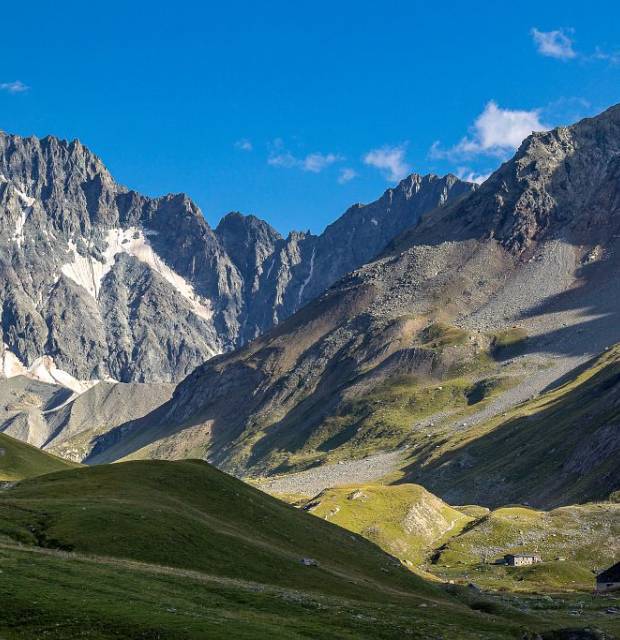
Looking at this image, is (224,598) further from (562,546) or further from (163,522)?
(562,546)

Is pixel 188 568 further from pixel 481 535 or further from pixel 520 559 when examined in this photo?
pixel 481 535

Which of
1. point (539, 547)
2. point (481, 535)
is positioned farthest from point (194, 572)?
point (481, 535)

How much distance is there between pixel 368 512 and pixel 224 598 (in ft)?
389

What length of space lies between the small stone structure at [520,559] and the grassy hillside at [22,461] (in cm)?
7419

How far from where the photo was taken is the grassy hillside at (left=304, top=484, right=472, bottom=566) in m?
157

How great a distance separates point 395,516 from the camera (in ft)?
547

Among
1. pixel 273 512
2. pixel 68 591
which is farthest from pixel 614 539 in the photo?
pixel 68 591

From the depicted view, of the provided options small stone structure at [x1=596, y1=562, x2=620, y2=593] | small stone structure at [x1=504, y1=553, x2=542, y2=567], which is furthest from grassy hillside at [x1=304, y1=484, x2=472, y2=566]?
small stone structure at [x1=596, y1=562, x2=620, y2=593]

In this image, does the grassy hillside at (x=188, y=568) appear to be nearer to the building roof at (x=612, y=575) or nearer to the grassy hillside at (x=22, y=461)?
the building roof at (x=612, y=575)

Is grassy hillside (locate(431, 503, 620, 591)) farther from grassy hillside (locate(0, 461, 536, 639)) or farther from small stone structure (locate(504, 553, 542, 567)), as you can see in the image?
grassy hillside (locate(0, 461, 536, 639))

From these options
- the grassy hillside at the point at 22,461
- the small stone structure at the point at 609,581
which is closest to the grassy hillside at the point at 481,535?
the small stone structure at the point at 609,581

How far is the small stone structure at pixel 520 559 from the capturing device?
454 ft

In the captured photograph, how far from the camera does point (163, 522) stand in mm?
69062

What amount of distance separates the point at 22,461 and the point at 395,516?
72.3m
